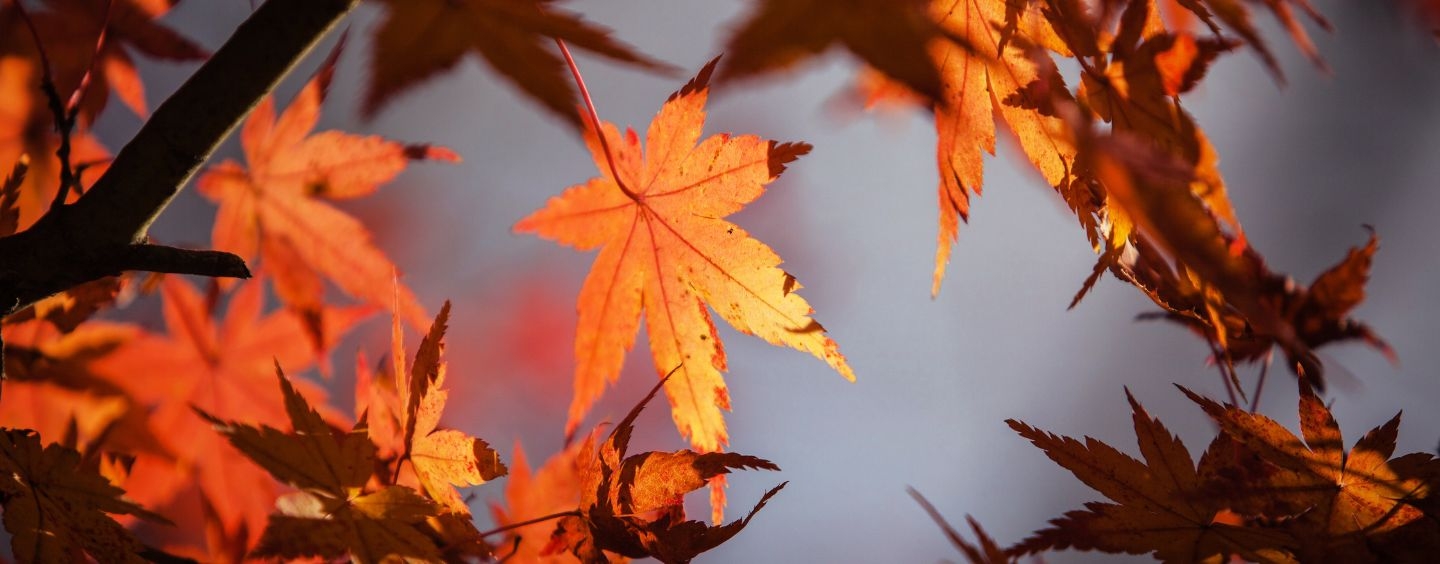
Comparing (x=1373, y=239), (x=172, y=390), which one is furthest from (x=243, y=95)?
(x=1373, y=239)

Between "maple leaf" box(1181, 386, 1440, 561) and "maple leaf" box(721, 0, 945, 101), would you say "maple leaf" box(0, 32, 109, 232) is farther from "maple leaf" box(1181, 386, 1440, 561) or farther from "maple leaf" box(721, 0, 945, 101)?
"maple leaf" box(1181, 386, 1440, 561)

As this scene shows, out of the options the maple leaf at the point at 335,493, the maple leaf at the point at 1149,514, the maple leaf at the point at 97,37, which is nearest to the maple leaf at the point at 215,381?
the maple leaf at the point at 97,37

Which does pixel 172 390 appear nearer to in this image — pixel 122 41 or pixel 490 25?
pixel 122 41

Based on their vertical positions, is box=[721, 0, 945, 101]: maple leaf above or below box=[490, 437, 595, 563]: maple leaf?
above

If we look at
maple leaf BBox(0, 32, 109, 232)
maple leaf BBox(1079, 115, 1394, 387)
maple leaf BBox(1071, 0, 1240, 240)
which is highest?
maple leaf BBox(0, 32, 109, 232)

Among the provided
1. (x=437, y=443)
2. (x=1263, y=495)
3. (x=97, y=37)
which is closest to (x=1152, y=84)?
(x=1263, y=495)

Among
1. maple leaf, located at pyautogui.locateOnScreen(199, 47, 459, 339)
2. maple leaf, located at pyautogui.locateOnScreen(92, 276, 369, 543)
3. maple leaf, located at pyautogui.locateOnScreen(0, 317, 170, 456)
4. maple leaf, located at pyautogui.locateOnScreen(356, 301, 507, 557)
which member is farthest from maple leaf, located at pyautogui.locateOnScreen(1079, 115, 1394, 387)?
maple leaf, located at pyautogui.locateOnScreen(0, 317, 170, 456)
